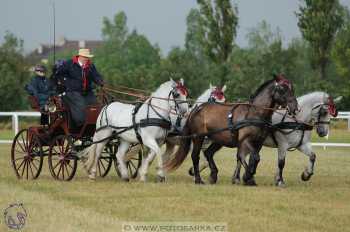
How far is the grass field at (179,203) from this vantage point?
36.0 feet

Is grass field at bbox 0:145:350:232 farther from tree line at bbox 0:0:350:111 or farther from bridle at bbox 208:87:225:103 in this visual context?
tree line at bbox 0:0:350:111

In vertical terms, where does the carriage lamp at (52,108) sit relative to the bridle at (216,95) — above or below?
below

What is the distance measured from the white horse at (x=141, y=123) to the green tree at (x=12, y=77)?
33.0m

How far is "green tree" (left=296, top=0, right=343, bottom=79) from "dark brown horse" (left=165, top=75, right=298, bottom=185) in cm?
2675

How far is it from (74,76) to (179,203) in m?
4.55

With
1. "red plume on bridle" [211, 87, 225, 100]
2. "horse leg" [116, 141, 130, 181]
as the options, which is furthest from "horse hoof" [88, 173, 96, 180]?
"red plume on bridle" [211, 87, 225, 100]

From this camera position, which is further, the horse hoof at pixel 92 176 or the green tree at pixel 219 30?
the green tree at pixel 219 30

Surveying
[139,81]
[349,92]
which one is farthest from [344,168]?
[139,81]

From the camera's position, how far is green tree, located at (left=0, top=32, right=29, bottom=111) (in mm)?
49062

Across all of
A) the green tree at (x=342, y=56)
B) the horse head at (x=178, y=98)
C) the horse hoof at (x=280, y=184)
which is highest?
the green tree at (x=342, y=56)

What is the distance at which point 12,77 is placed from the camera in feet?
163

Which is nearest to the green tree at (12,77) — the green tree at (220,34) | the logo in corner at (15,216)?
the green tree at (220,34)

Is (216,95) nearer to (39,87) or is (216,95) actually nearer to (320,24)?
(39,87)

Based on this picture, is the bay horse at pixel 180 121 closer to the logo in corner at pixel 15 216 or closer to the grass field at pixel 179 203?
the grass field at pixel 179 203
